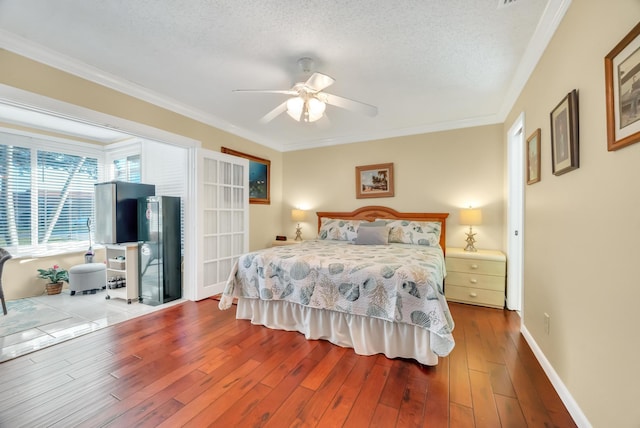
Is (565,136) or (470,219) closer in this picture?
(565,136)

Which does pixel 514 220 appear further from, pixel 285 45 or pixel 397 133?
pixel 285 45

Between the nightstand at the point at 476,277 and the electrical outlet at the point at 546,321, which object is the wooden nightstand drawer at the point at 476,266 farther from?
the electrical outlet at the point at 546,321

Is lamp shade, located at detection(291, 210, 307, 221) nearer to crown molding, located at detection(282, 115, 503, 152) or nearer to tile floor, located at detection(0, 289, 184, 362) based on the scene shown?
crown molding, located at detection(282, 115, 503, 152)

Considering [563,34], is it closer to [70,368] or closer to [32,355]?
[70,368]

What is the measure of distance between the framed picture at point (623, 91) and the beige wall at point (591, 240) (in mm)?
60

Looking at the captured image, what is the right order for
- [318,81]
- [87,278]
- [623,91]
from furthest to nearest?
1. [87,278]
2. [318,81]
3. [623,91]

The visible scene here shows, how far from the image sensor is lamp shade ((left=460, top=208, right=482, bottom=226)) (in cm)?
346

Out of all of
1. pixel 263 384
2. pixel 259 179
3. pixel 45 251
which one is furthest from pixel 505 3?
pixel 45 251

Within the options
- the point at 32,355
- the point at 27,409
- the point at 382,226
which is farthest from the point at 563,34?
the point at 32,355

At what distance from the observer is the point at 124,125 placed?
2721 millimetres

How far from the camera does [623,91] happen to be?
108cm

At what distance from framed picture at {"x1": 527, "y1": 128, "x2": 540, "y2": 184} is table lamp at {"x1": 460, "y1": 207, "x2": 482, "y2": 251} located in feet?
3.80

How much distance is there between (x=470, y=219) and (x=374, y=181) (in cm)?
159

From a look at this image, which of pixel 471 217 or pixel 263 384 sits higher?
pixel 471 217
